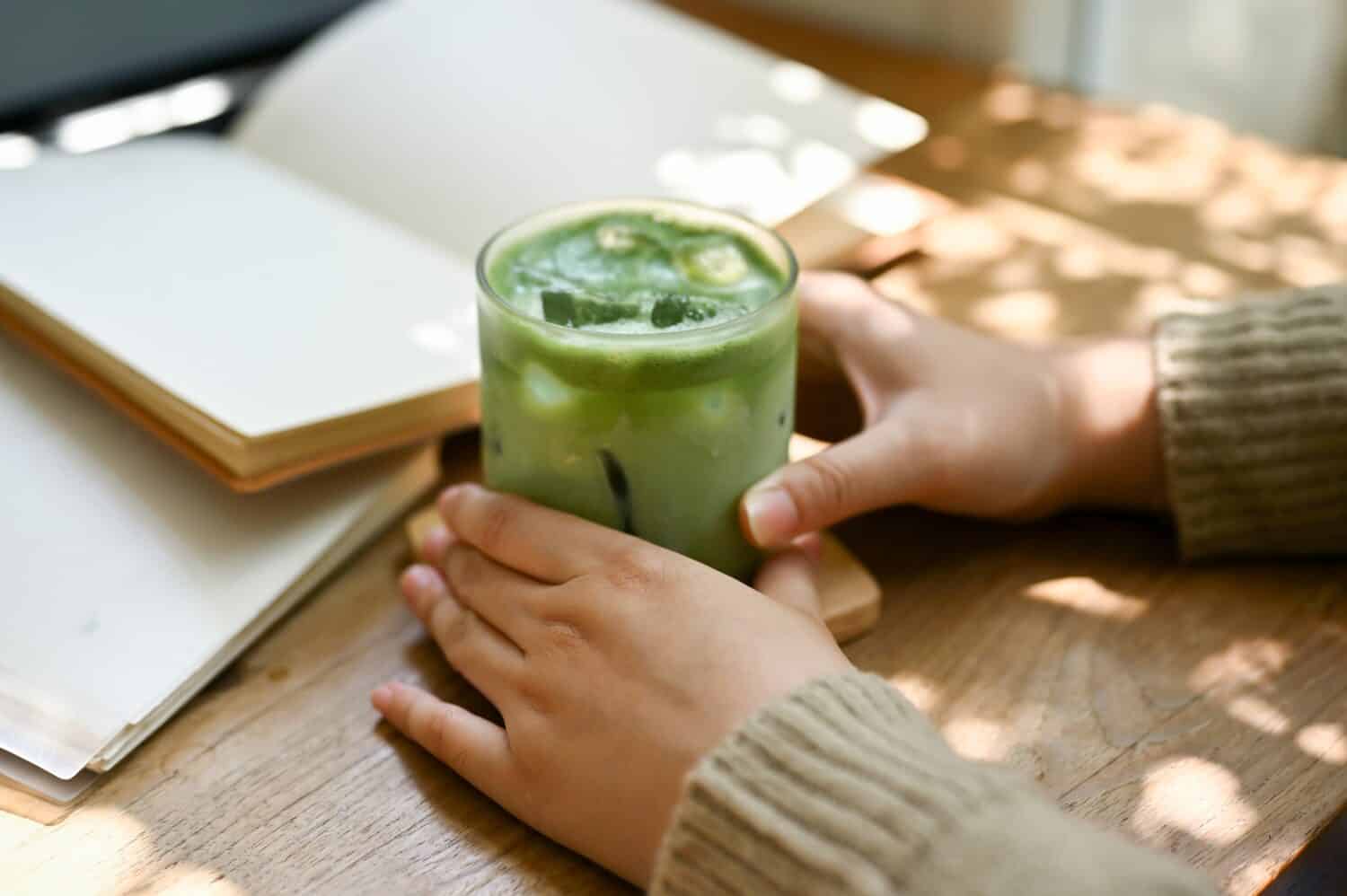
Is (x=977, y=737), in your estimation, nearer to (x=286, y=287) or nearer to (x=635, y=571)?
(x=635, y=571)

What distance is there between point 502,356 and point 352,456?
0.16 metres

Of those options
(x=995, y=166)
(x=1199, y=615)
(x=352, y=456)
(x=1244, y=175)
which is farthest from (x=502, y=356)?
(x=1244, y=175)

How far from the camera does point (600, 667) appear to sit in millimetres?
635

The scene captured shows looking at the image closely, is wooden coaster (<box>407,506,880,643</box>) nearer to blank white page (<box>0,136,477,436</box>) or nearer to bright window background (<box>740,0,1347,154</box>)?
blank white page (<box>0,136,477,436</box>)

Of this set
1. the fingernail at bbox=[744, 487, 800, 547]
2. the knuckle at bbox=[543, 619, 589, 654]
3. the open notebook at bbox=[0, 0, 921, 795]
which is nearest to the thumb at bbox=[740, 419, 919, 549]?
the fingernail at bbox=[744, 487, 800, 547]

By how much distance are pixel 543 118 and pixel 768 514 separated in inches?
18.8

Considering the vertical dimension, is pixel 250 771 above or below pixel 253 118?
below

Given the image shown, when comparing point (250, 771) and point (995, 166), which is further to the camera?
point (995, 166)

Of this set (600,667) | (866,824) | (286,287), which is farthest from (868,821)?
(286,287)

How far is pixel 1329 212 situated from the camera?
43.9 inches

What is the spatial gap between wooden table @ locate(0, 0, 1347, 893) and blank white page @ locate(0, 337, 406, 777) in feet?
0.11

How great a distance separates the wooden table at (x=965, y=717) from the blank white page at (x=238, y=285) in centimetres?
11

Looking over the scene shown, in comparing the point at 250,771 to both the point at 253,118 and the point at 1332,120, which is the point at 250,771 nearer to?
the point at 253,118

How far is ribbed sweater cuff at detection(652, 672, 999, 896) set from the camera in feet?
1.68
